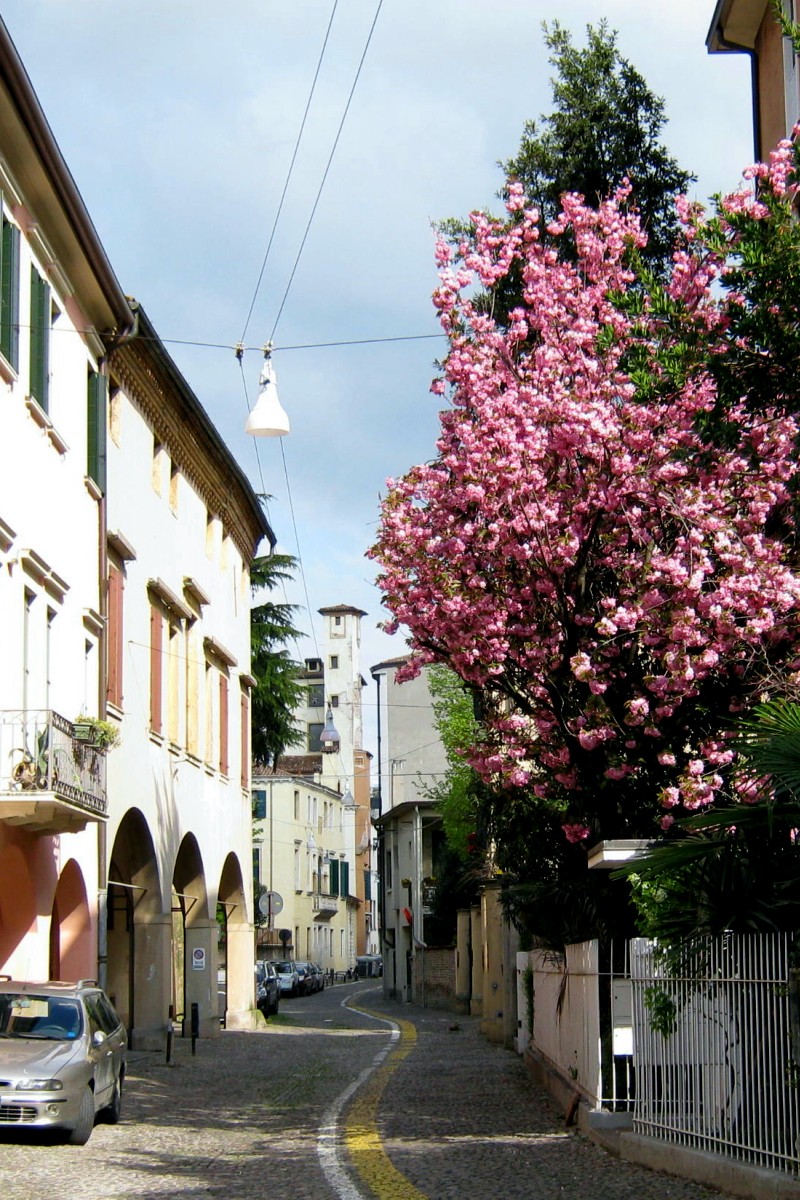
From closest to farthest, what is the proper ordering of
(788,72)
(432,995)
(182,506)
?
(788,72) → (182,506) → (432,995)

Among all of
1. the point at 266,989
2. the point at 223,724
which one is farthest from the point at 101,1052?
the point at 266,989

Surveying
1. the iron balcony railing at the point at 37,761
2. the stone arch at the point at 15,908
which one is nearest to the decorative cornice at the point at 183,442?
the iron balcony railing at the point at 37,761

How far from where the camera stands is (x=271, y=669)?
141 feet

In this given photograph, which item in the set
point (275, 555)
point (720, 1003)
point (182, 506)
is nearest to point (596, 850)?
point (720, 1003)

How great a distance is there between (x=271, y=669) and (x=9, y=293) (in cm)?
2465

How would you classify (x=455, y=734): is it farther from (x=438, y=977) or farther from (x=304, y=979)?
(x=304, y=979)

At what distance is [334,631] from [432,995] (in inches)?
2132

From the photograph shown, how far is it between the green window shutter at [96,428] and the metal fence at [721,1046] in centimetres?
1301

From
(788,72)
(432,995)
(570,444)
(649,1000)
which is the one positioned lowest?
(432,995)

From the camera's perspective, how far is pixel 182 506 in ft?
100

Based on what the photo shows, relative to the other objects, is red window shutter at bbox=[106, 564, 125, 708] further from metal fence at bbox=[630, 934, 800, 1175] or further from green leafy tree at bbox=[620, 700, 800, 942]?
green leafy tree at bbox=[620, 700, 800, 942]

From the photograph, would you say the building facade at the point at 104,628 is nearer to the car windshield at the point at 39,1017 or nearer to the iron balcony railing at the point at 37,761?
the iron balcony railing at the point at 37,761

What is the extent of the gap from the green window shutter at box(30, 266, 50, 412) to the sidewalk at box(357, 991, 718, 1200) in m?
9.46

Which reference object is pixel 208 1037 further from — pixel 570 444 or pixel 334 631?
pixel 334 631
